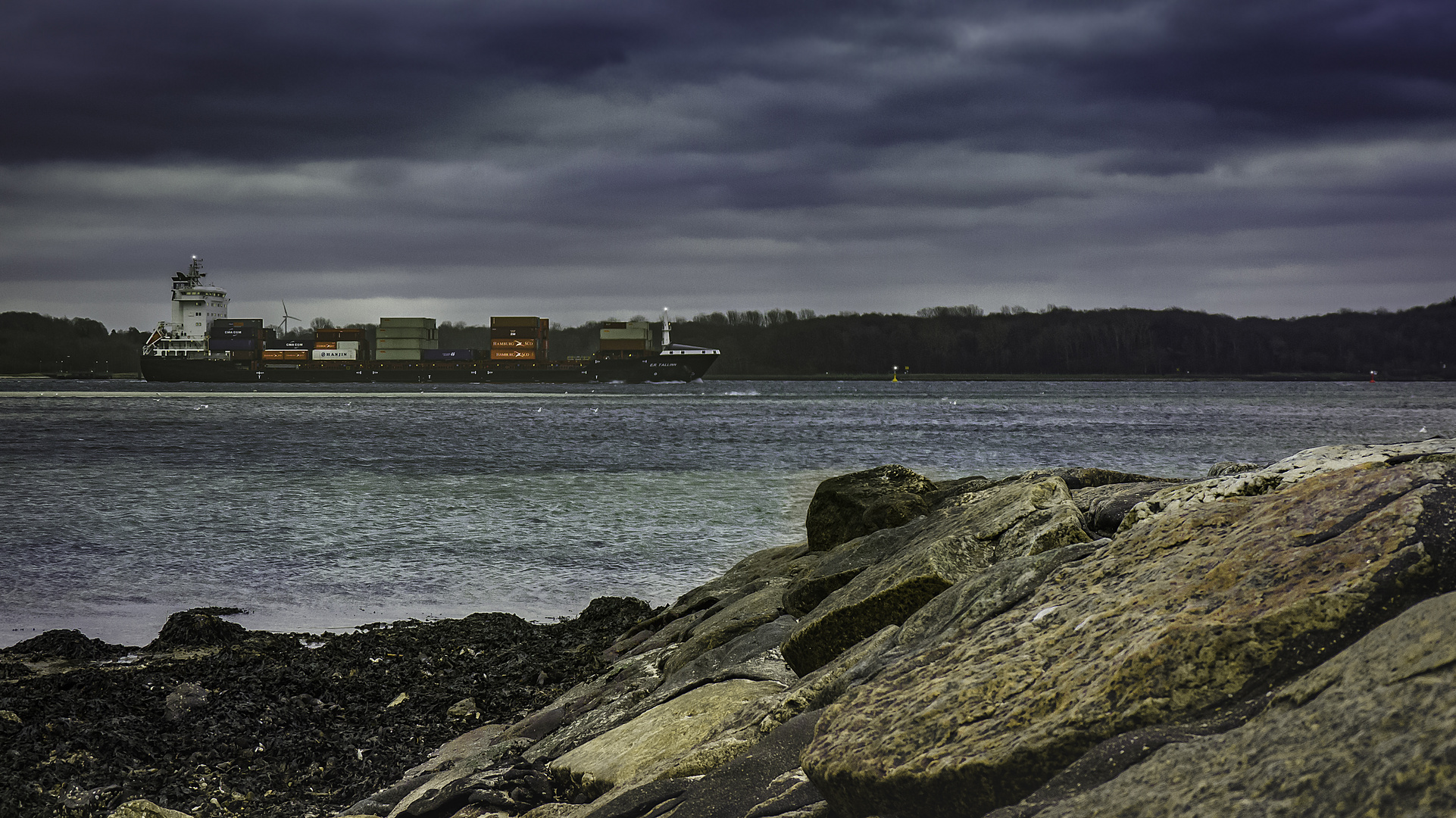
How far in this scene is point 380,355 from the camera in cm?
11662

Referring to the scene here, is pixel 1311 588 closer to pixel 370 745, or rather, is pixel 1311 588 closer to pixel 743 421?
pixel 370 745

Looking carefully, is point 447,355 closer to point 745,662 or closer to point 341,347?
point 341,347

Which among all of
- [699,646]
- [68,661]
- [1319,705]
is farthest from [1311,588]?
[68,661]

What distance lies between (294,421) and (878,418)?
3205 centimetres

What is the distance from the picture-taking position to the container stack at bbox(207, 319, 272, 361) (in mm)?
106812

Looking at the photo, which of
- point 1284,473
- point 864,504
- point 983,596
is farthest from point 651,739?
point 864,504

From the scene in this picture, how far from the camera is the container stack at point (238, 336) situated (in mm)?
106812

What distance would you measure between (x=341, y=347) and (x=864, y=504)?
4586 inches

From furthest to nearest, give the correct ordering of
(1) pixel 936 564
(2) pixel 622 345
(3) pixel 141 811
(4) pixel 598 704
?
1. (2) pixel 622 345
2. (4) pixel 598 704
3. (1) pixel 936 564
4. (3) pixel 141 811

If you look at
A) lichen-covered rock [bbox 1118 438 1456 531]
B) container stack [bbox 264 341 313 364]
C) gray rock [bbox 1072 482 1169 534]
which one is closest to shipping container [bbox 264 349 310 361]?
container stack [bbox 264 341 313 364]

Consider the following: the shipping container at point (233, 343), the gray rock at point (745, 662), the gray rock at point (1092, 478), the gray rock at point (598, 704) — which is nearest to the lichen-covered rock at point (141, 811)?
the gray rock at point (598, 704)

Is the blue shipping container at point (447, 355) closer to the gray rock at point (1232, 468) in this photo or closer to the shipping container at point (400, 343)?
the shipping container at point (400, 343)

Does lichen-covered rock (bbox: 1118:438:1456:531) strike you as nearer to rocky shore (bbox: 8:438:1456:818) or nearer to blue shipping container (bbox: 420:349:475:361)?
rocky shore (bbox: 8:438:1456:818)

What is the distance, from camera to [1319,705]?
2.09 metres
